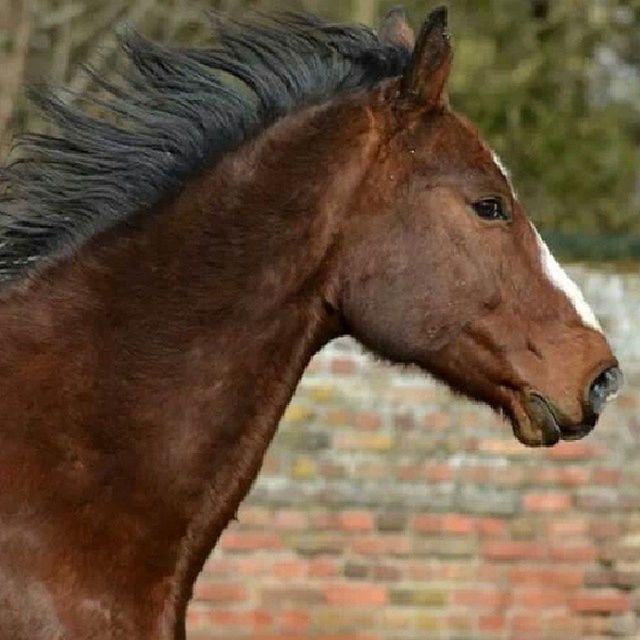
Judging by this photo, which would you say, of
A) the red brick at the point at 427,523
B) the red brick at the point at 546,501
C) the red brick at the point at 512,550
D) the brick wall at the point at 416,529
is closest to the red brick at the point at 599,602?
the brick wall at the point at 416,529

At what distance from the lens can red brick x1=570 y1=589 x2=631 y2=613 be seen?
6676 mm

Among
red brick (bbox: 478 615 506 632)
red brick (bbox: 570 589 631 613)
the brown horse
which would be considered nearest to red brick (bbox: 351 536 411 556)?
red brick (bbox: 478 615 506 632)

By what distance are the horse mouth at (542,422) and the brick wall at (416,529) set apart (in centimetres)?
277

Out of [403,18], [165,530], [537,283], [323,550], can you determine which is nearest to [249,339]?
→ [165,530]

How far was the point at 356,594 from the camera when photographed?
649 cm

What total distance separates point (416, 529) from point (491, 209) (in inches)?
124

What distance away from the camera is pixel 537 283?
3.61 metres

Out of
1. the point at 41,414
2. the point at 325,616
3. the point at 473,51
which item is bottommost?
the point at 473,51

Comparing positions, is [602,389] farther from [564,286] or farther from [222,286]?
[222,286]

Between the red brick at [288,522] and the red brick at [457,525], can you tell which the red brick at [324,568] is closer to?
the red brick at [288,522]

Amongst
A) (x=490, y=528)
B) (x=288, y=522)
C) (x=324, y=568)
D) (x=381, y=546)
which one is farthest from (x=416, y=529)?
(x=288, y=522)

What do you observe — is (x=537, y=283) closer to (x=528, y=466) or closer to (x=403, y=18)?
(x=403, y=18)

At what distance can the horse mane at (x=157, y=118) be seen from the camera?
11.5 ft

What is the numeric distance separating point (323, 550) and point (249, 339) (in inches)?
124
